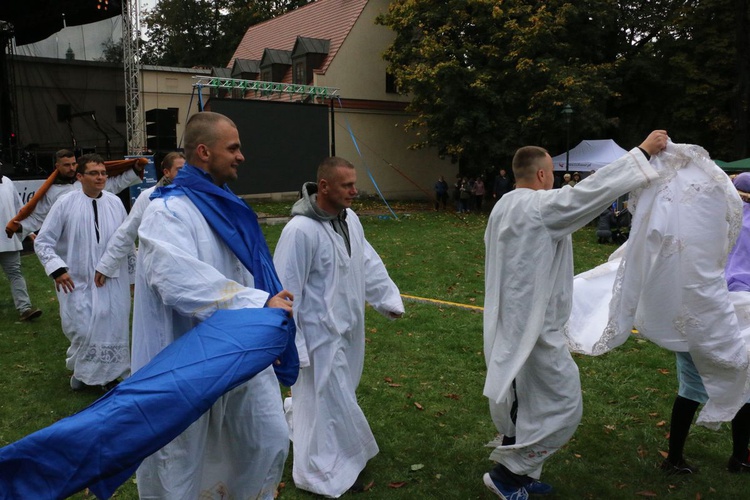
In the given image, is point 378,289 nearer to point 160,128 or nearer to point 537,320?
point 537,320

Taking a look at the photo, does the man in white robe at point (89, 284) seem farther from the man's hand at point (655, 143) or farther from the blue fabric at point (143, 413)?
the man's hand at point (655, 143)

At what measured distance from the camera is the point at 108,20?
63.5 ft

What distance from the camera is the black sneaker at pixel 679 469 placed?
4324 millimetres

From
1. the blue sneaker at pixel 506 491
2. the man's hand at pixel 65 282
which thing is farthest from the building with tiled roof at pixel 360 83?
the blue sneaker at pixel 506 491

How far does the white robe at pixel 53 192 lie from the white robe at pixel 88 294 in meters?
0.75

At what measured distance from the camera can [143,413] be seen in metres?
2.31

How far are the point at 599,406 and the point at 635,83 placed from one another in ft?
90.9

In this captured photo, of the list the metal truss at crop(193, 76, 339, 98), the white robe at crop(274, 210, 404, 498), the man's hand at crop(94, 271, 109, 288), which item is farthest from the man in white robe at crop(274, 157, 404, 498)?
the metal truss at crop(193, 76, 339, 98)

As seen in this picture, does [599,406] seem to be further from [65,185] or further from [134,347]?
[65,185]

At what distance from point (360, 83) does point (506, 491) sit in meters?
29.5

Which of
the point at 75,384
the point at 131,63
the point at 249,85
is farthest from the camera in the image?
the point at 249,85

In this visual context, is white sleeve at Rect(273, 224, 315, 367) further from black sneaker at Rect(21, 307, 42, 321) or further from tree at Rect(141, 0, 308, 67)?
tree at Rect(141, 0, 308, 67)

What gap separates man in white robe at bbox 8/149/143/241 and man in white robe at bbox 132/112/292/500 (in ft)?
14.1

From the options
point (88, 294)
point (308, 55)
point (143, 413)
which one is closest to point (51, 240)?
point (88, 294)
